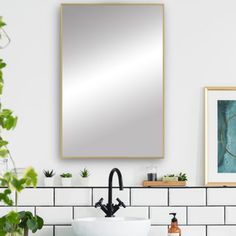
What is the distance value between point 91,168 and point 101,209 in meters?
0.25

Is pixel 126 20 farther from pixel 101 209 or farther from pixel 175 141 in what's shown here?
→ pixel 101 209

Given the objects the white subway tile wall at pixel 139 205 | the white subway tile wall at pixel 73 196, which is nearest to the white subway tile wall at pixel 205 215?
the white subway tile wall at pixel 139 205

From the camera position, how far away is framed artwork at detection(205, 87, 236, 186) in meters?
2.63

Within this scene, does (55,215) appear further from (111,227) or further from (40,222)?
(111,227)

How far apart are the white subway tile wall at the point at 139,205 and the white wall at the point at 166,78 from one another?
0.10m

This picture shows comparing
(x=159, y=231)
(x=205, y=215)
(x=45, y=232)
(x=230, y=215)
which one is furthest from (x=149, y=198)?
(x=45, y=232)

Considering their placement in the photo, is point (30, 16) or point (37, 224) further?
point (30, 16)

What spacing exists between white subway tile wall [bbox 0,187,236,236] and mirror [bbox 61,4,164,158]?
19cm

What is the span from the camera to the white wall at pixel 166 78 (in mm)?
A: 2678

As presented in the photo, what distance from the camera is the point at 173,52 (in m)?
2.70

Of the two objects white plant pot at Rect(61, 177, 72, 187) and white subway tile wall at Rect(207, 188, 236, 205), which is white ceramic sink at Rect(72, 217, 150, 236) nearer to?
white plant pot at Rect(61, 177, 72, 187)

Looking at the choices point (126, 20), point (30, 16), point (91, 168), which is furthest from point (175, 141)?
point (30, 16)

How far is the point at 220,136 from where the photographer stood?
8.70 feet

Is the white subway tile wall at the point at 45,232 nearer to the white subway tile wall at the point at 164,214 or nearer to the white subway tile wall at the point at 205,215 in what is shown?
the white subway tile wall at the point at 164,214
